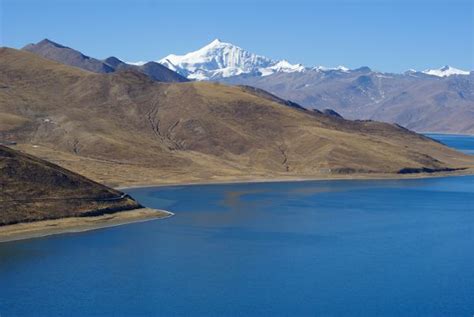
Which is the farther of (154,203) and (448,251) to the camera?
(154,203)

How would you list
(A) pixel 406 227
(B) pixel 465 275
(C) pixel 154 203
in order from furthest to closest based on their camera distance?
1. (C) pixel 154 203
2. (A) pixel 406 227
3. (B) pixel 465 275

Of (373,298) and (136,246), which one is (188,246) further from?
(373,298)

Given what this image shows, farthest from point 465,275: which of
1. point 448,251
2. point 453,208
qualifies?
point 453,208

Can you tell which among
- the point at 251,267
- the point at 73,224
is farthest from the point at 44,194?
the point at 251,267

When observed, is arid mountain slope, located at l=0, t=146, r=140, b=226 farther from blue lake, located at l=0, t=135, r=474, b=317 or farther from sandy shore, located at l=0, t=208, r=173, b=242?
blue lake, located at l=0, t=135, r=474, b=317

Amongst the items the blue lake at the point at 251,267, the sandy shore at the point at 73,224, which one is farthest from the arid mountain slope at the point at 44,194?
the blue lake at the point at 251,267

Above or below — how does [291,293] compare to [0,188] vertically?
below
